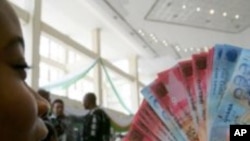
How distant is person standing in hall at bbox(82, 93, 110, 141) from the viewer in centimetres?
295

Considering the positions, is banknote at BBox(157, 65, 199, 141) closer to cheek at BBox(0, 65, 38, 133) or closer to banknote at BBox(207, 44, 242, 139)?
banknote at BBox(207, 44, 242, 139)

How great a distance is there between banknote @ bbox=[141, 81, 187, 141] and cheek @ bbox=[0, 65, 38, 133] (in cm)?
30

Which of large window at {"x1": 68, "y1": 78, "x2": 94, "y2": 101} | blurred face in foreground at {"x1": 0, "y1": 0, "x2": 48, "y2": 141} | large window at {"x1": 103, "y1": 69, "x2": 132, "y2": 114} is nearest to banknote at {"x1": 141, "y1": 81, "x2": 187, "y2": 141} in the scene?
blurred face in foreground at {"x1": 0, "y1": 0, "x2": 48, "y2": 141}

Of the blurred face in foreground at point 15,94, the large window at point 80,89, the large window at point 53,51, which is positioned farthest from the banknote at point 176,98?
the large window at point 53,51

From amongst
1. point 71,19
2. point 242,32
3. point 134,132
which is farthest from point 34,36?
point 134,132

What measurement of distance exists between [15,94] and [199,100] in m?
0.33

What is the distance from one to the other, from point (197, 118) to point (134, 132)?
11 centimetres

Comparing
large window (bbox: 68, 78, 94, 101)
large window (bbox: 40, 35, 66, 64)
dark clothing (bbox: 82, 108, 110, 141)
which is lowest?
dark clothing (bbox: 82, 108, 110, 141)

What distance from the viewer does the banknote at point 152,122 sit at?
0.58 metres

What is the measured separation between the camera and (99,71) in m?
7.47

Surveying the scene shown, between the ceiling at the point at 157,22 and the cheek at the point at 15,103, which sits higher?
the ceiling at the point at 157,22

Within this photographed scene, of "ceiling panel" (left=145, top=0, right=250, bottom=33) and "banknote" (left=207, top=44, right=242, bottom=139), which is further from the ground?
"ceiling panel" (left=145, top=0, right=250, bottom=33)

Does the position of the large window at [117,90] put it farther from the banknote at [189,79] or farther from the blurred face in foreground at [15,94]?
the blurred face in foreground at [15,94]

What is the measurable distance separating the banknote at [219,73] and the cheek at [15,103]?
301 mm
